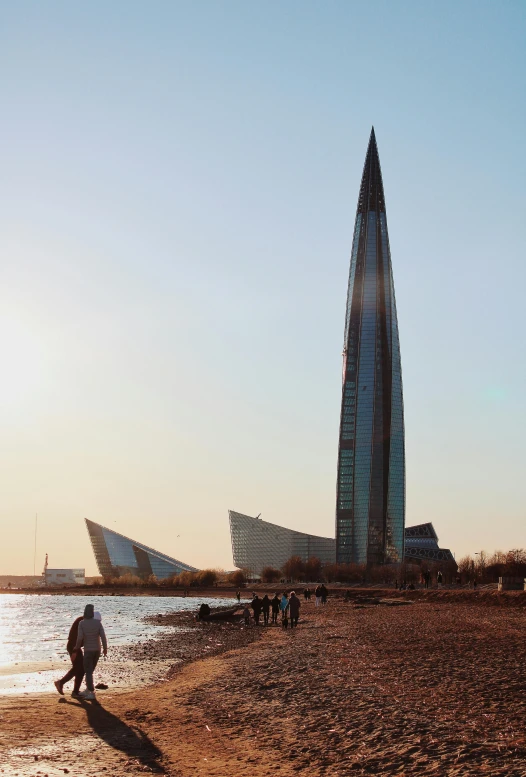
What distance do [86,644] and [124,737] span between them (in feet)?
11.6

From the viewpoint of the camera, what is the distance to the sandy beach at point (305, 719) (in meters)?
9.72

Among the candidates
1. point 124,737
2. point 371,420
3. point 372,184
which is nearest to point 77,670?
point 124,737

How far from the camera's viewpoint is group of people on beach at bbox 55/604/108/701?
15.2 m

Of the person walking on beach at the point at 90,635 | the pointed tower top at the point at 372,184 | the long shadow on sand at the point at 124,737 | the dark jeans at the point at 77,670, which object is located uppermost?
the pointed tower top at the point at 372,184

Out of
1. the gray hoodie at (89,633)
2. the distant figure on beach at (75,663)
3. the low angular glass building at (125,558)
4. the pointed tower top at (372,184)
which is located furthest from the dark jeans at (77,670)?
the low angular glass building at (125,558)

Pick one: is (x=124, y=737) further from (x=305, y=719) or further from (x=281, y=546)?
(x=281, y=546)

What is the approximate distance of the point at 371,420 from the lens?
145750 millimetres

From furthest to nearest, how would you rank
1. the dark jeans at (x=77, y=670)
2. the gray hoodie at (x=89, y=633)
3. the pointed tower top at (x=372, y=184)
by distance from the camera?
the pointed tower top at (x=372, y=184) → the dark jeans at (x=77, y=670) → the gray hoodie at (x=89, y=633)

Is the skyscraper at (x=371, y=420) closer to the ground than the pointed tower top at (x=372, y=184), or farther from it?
closer to the ground

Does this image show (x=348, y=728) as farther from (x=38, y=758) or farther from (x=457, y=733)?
(x=38, y=758)

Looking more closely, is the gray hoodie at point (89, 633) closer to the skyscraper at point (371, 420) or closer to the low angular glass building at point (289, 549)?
the skyscraper at point (371, 420)

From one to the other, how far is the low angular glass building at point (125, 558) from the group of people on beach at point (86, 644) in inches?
6494

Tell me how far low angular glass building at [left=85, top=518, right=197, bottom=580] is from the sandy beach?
535 ft

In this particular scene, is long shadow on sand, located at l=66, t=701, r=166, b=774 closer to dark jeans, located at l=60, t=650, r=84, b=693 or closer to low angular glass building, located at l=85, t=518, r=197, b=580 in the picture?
dark jeans, located at l=60, t=650, r=84, b=693
